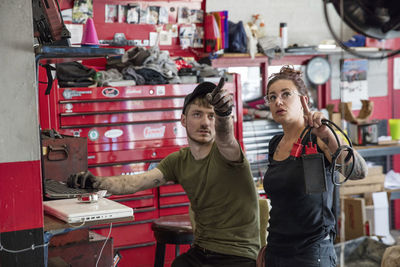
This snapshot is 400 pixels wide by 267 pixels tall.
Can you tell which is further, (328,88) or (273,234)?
(328,88)

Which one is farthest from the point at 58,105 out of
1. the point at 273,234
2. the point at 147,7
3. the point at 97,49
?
the point at 273,234

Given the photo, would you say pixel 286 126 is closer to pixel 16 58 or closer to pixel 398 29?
pixel 398 29

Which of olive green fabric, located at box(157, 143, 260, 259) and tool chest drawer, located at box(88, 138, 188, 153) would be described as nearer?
olive green fabric, located at box(157, 143, 260, 259)

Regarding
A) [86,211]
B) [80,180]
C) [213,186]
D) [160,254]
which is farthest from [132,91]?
[86,211]

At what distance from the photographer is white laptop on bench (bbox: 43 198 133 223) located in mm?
1815

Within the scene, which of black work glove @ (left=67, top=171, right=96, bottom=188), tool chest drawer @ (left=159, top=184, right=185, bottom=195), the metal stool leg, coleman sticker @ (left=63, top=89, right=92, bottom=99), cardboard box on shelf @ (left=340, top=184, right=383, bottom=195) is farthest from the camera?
cardboard box on shelf @ (left=340, top=184, right=383, bottom=195)

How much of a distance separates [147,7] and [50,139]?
103 inches

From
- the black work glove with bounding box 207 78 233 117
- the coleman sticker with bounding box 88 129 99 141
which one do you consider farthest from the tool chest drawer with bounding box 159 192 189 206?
the black work glove with bounding box 207 78 233 117

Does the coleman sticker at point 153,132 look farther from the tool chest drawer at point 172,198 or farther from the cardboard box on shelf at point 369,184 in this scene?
the cardboard box on shelf at point 369,184

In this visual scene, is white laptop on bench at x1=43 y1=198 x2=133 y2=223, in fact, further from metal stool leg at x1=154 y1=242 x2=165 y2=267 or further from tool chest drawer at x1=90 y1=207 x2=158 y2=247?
tool chest drawer at x1=90 y1=207 x2=158 y2=247

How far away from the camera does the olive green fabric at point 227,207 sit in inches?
96.7

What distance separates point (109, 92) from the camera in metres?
4.12

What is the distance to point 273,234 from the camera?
2215 millimetres

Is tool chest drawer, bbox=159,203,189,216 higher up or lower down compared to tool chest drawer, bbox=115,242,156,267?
higher up
